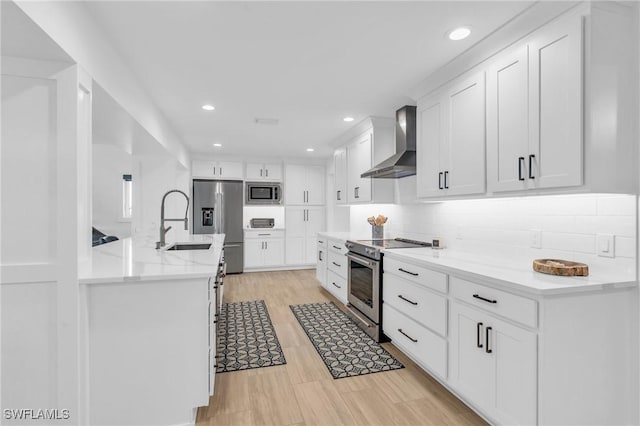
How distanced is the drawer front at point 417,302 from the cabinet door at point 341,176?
7.20 ft

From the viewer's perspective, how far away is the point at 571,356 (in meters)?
1.55

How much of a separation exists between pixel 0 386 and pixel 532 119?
3.22 m

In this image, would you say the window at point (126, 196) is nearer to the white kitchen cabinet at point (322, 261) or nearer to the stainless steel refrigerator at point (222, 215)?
the stainless steel refrigerator at point (222, 215)

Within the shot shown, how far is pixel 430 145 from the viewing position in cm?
283

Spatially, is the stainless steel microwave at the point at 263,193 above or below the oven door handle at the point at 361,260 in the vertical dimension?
above

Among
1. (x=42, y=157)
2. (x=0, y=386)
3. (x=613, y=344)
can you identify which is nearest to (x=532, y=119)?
(x=613, y=344)

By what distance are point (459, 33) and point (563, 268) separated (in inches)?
62.6

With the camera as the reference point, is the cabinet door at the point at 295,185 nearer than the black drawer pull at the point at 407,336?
No

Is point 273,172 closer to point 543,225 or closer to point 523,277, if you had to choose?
point 543,225

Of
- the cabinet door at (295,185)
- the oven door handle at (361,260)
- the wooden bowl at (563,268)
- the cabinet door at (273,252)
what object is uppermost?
the cabinet door at (295,185)

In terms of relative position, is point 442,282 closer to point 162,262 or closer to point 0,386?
point 162,262

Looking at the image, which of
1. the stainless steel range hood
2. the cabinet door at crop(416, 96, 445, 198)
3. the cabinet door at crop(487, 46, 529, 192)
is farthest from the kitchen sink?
the cabinet door at crop(487, 46, 529, 192)

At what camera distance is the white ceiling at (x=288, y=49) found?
1807 mm

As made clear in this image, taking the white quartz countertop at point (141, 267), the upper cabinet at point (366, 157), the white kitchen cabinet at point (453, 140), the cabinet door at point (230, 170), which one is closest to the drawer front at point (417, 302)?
the white kitchen cabinet at point (453, 140)
